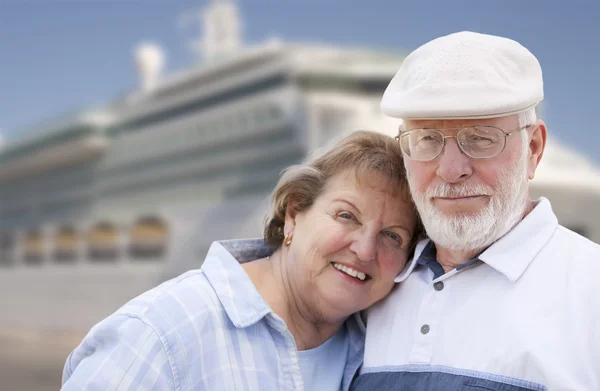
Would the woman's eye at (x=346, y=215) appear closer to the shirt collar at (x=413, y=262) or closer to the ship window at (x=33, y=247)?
the shirt collar at (x=413, y=262)

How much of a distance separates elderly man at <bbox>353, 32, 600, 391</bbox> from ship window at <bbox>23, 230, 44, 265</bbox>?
21.0 m

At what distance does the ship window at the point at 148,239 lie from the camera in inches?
646

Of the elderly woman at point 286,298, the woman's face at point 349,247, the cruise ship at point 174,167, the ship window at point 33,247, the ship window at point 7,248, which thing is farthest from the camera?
the ship window at point 7,248

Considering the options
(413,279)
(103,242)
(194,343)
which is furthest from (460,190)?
(103,242)

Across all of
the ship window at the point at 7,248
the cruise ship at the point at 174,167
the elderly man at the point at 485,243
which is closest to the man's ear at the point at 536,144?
the elderly man at the point at 485,243

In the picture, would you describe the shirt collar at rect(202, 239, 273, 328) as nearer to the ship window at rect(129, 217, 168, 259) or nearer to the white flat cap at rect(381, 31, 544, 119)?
the white flat cap at rect(381, 31, 544, 119)

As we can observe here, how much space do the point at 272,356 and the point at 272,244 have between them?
427 millimetres

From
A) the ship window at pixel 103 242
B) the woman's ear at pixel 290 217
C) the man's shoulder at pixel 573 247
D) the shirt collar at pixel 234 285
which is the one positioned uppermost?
the man's shoulder at pixel 573 247

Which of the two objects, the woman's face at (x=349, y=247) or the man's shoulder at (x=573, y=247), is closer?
the man's shoulder at (x=573, y=247)

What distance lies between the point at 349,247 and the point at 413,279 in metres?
0.18

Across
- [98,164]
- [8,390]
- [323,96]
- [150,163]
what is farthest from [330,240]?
[98,164]

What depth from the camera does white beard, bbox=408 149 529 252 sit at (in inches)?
70.5

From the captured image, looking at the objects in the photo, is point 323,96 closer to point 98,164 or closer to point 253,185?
point 253,185

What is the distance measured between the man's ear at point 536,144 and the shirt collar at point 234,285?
715mm
